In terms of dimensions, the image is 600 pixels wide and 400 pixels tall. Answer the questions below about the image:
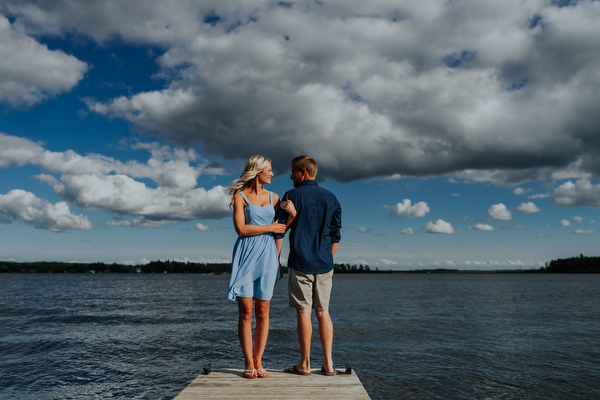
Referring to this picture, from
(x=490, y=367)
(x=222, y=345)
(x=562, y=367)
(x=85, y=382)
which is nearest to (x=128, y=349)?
(x=222, y=345)

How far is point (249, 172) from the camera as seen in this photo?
5.38 m

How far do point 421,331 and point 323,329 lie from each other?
19460mm

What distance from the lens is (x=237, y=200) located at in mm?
5395

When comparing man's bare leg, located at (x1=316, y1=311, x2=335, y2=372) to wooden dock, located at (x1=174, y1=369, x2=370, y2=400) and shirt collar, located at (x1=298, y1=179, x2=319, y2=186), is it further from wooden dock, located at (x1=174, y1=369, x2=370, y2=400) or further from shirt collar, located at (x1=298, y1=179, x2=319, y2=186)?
shirt collar, located at (x1=298, y1=179, x2=319, y2=186)

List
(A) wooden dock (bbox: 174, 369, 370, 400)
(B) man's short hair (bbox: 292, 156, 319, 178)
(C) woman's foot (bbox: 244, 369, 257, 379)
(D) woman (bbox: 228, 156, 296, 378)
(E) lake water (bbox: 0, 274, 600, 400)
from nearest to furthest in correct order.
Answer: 1. (A) wooden dock (bbox: 174, 369, 370, 400)
2. (D) woman (bbox: 228, 156, 296, 378)
3. (C) woman's foot (bbox: 244, 369, 257, 379)
4. (B) man's short hair (bbox: 292, 156, 319, 178)
5. (E) lake water (bbox: 0, 274, 600, 400)

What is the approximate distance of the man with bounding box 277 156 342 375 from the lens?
554 cm

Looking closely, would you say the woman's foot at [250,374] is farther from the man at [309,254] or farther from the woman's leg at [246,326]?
the man at [309,254]

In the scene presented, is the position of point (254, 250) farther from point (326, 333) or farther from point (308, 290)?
point (326, 333)

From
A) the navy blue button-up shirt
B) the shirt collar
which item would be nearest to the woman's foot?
the navy blue button-up shirt

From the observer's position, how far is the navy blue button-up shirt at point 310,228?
5539 millimetres

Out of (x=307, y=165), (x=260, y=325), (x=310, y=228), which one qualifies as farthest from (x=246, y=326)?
(x=307, y=165)

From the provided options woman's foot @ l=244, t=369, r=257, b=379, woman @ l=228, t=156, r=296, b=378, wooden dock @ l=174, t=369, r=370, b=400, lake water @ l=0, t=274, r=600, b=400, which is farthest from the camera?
lake water @ l=0, t=274, r=600, b=400

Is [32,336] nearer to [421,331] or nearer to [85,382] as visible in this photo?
[85,382]

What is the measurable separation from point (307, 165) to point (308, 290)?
1.76 metres
